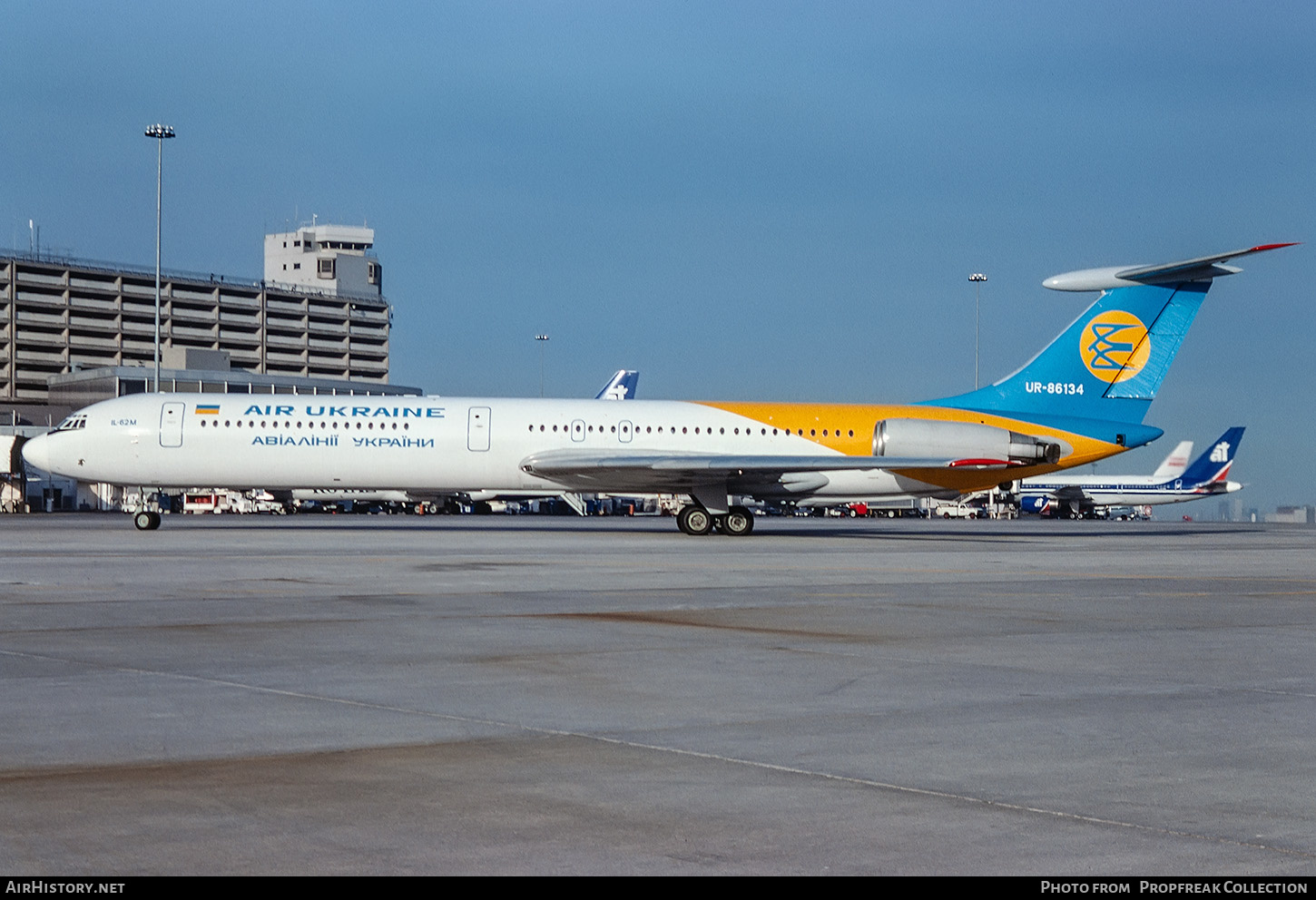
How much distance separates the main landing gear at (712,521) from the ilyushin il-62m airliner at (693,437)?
5 cm

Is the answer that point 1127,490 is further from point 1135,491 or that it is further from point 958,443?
point 958,443

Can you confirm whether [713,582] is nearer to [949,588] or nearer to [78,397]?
[949,588]

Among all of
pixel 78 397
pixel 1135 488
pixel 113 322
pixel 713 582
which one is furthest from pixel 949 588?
pixel 113 322

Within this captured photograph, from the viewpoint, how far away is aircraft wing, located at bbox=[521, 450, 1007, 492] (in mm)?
37250

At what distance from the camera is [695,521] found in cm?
3953

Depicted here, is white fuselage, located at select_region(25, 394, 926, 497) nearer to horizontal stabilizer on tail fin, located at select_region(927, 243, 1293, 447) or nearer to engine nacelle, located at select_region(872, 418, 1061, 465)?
engine nacelle, located at select_region(872, 418, 1061, 465)

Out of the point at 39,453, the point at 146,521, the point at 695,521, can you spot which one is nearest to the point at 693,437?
the point at 695,521

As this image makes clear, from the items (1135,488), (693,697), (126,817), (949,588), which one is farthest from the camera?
(1135,488)

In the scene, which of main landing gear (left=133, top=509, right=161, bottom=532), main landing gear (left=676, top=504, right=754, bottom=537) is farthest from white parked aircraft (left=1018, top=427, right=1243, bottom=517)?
main landing gear (left=133, top=509, right=161, bottom=532)

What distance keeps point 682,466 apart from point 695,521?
2.84 m

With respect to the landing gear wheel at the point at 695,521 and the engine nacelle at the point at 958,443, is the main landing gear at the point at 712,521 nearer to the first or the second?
the landing gear wheel at the point at 695,521

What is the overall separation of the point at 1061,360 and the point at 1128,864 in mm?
37457

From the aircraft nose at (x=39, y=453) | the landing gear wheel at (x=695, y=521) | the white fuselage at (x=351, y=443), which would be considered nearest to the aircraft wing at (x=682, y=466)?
the white fuselage at (x=351, y=443)

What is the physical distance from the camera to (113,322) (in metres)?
194
